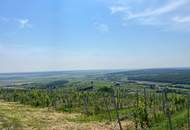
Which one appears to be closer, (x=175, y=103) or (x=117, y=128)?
(x=117, y=128)

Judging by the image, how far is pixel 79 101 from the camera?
62688 millimetres

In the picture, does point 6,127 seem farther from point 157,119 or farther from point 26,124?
point 157,119

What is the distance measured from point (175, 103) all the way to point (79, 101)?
20.9 meters

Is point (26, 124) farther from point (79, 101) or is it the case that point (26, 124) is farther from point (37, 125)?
point (79, 101)

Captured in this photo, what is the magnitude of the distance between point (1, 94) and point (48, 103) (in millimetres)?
36667

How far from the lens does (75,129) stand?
28.7 metres

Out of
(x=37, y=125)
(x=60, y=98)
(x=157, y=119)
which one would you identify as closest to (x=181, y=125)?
(x=157, y=119)

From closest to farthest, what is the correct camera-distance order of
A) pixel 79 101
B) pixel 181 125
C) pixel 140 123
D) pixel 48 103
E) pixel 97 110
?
pixel 181 125
pixel 140 123
pixel 97 110
pixel 48 103
pixel 79 101

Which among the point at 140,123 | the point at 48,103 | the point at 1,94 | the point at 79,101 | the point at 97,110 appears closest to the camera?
the point at 140,123

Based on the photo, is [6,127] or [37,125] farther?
[37,125]

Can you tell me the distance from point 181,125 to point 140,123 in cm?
505

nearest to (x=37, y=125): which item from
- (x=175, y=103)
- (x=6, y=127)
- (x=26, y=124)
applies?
(x=26, y=124)

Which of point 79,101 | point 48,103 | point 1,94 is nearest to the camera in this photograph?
point 48,103

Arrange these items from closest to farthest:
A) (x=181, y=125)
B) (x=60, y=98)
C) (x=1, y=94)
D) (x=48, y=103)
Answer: (x=181, y=125)
(x=48, y=103)
(x=60, y=98)
(x=1, y=94)
